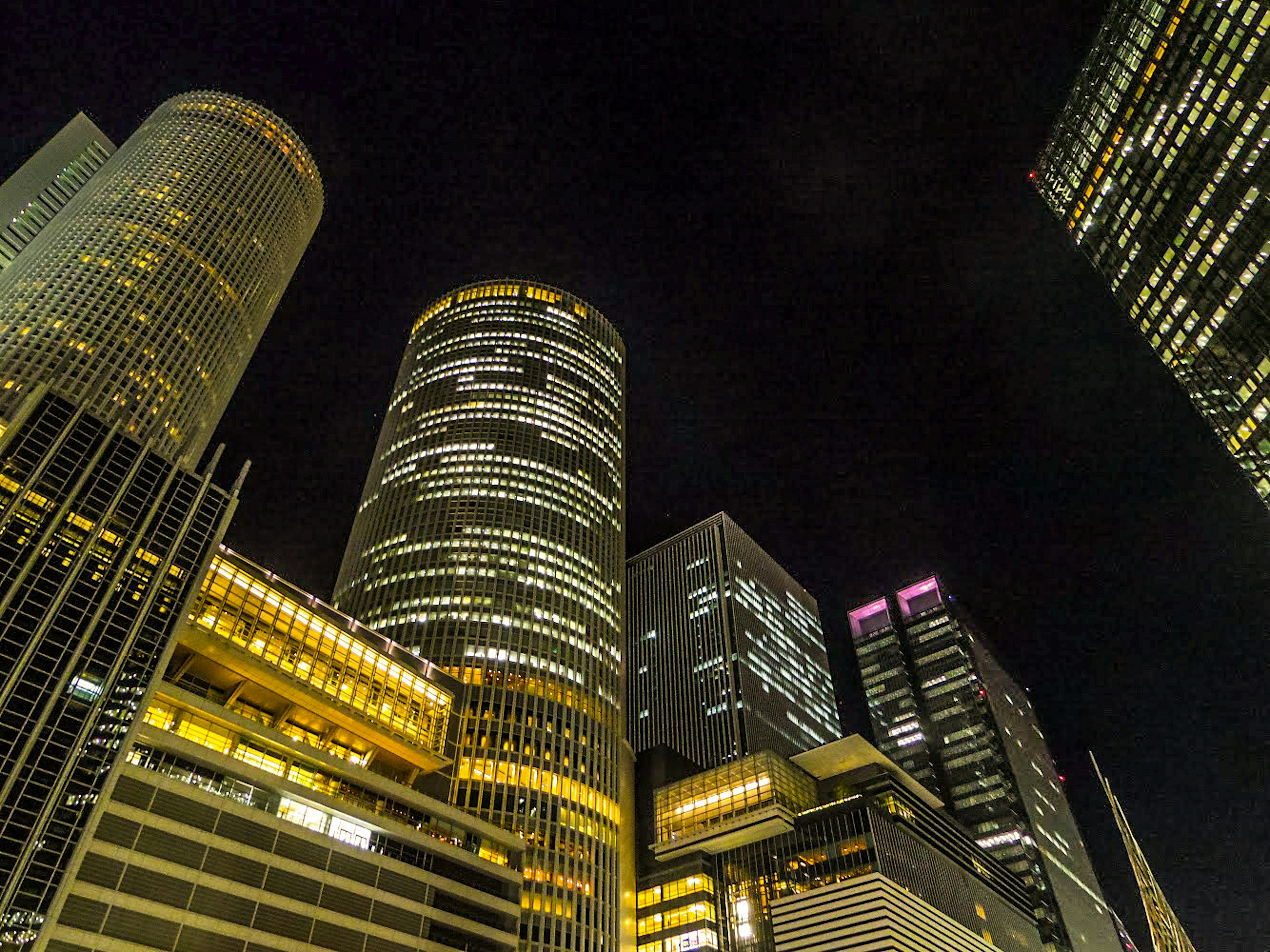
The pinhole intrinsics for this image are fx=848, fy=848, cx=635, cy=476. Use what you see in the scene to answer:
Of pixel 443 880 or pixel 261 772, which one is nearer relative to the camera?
pixel 261 772

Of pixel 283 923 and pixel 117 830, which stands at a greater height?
pixel 117 830

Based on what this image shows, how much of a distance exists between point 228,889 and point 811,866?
75655 mm

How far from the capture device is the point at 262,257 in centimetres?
18600

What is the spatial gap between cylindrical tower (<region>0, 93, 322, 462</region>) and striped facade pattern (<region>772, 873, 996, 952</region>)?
111292 millimetres

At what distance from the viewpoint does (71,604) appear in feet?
226

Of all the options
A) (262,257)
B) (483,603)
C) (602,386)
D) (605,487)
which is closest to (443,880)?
(483,603)

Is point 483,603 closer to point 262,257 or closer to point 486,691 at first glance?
point 486,691

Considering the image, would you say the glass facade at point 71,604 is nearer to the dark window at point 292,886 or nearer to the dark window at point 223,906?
the dark window at point 223,906

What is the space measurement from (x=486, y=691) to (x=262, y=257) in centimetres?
11857

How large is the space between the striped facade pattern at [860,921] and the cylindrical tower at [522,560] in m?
23.3

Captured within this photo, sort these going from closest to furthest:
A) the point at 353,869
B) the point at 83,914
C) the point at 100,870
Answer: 1. the point at 83,914
2. the point at 100,870
3. the point at 353,869

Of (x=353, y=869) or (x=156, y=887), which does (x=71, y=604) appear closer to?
(x=156, y=887)

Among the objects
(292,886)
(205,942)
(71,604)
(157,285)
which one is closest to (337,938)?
(292,886)

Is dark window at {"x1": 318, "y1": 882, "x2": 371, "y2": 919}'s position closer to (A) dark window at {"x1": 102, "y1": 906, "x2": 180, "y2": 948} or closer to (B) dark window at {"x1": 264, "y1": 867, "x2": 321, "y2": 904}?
(B) dark window at {"x1": 264, "y1": 867, "x2": 321, "y2": 904}
